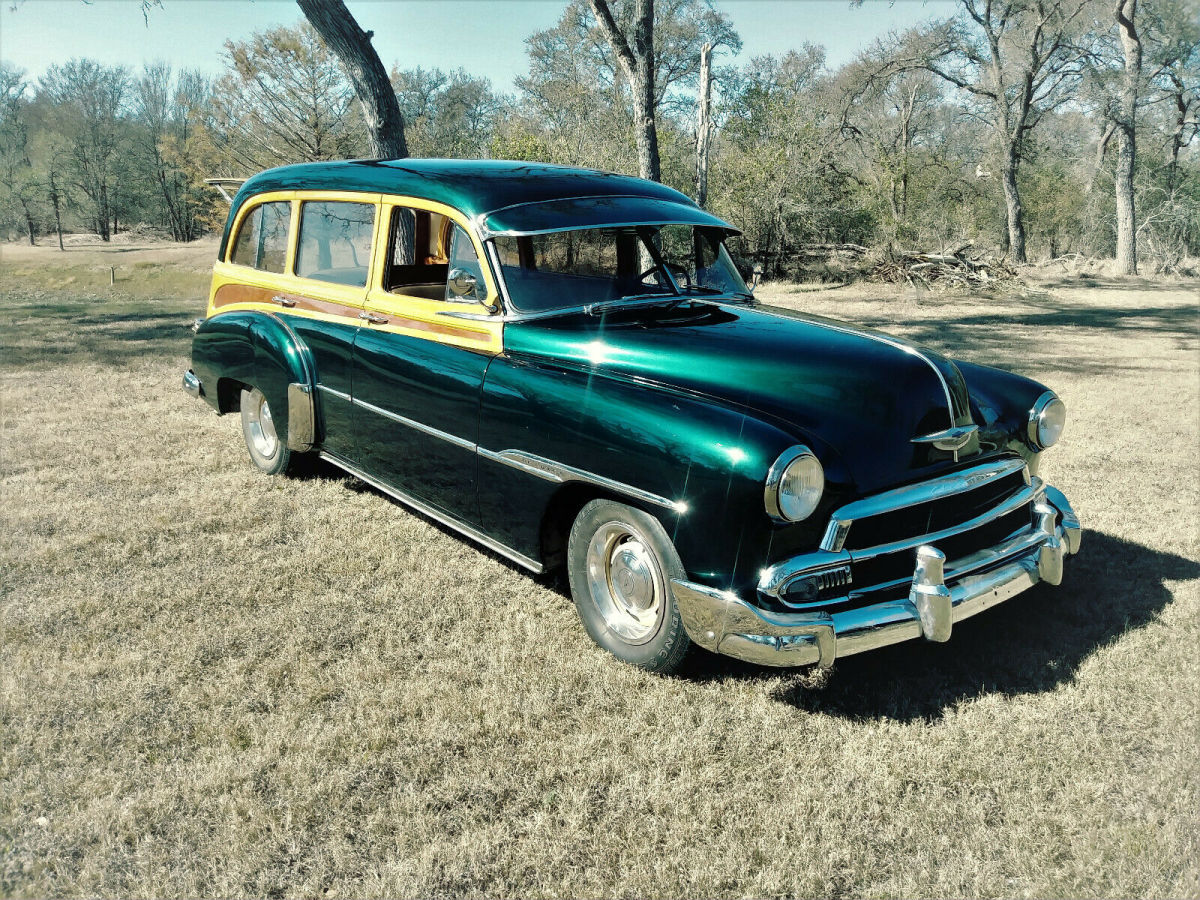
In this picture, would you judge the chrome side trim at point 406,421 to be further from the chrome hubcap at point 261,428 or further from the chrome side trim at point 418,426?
the chrome hubcap at point 261,428

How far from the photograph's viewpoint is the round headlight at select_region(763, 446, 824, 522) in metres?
2.69

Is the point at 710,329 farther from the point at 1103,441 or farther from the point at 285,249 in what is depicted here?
the point at 1103,441

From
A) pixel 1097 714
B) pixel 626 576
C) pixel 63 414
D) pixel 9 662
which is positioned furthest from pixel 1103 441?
pixel 63 414

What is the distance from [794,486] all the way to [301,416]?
3073 millimetres

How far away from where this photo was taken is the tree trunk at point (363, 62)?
9344 millimetres

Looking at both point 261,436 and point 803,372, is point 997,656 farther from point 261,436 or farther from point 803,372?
point 261,436

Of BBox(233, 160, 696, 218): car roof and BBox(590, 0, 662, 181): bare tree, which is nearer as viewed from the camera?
BBox(233, 160, 696, 218): car roof

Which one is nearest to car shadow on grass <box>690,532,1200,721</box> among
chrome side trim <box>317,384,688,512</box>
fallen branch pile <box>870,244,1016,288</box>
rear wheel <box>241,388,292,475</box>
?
chrome side trim <box>317,384,688,512</box>

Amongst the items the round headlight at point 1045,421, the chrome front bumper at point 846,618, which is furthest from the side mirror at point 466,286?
the round headlight at point 1045,421

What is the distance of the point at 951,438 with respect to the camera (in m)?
3.19

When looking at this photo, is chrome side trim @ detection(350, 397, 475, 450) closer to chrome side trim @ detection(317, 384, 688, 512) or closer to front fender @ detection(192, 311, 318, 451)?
chrome side trim @ detection(317, 384, 688, 512)

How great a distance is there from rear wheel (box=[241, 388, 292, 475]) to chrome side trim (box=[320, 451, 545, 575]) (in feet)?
2.05

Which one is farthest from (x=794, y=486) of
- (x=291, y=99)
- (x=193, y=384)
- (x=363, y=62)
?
(x=291, y=99)

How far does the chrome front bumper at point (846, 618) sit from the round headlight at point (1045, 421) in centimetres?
83
